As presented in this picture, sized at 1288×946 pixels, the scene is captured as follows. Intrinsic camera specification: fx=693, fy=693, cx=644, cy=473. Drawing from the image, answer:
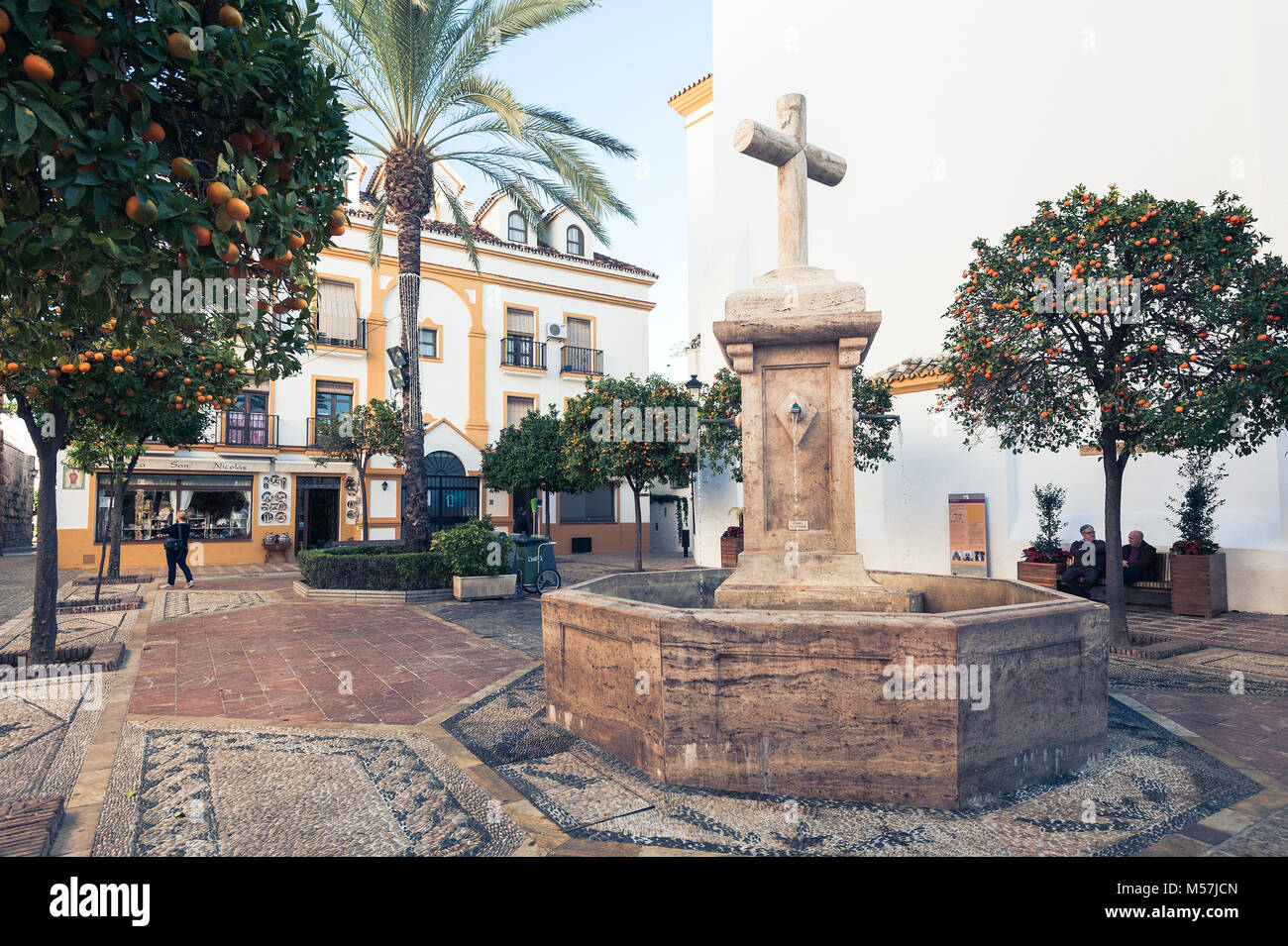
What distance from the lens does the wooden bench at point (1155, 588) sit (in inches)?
416

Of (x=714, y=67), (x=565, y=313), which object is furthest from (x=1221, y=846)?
(x=565, y=313)

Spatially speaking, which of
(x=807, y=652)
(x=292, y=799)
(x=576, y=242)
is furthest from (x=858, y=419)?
(x=576, y=242)

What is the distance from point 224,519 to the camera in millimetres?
21312

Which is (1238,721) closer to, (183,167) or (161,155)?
(183,167)

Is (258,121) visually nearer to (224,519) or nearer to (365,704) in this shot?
(365,704)

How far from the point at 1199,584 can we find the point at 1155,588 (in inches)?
32.0

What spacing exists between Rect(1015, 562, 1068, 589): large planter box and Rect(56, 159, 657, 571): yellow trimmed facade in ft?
52.1

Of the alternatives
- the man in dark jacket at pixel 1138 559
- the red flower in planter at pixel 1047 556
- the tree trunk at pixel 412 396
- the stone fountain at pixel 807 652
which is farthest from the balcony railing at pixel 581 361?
the stone fountain at pixel 807 652

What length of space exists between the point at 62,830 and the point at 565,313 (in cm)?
2562

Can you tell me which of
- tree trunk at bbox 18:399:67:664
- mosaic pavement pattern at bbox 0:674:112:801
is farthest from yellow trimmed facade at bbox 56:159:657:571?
mosaic pavement pattern at bbox 0:674:112:801

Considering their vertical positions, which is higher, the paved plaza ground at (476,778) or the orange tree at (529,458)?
the orange tree at (529,458)

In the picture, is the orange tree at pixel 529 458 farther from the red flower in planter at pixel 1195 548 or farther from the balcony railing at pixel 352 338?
the red flower in planter at pixel 1195 548

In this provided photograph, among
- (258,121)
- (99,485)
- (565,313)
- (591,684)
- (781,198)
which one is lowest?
(591,684)

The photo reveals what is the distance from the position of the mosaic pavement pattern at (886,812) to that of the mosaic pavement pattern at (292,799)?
411 millimetres
